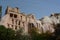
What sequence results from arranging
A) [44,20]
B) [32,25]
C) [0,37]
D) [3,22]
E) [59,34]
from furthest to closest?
1. [44,20]
2. [32,25]
3. [3,22]
4. [59,34]
5. [0,37]

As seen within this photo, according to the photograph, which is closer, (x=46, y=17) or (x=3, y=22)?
(x=3, y=22)

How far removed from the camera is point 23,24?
88.9 m

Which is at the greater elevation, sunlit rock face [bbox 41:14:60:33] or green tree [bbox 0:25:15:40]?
sunlit rock face [bbox 41:14:60:33]

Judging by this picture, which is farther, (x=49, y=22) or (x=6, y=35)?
(x=49, y=22)

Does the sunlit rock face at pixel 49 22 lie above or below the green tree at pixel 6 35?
above

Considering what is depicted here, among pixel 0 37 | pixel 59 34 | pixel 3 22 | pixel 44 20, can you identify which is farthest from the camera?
pixel 44 20

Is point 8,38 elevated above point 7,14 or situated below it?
below

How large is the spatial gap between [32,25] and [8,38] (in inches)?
1259

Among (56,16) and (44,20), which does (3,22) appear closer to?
(44,20)

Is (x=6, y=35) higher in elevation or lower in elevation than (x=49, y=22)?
lower

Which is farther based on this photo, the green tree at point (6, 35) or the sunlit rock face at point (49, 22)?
the sunlit rock face at point (49, 22)

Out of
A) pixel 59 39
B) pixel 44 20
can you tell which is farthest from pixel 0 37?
pixel 44 20

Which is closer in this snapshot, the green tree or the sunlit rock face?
the green tree

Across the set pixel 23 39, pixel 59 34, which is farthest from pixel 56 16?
pixel 23 39
